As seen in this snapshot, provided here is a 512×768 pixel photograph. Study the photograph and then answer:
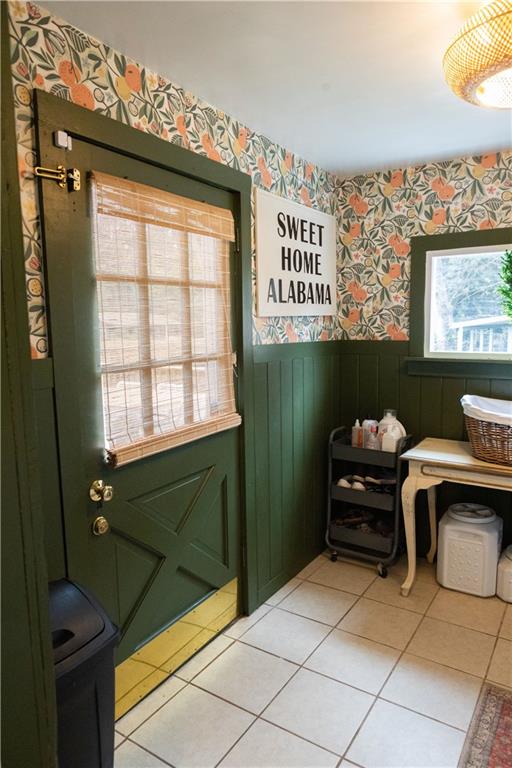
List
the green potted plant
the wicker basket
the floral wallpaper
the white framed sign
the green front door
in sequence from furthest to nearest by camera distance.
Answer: the floral wallpaper < the green potted plant < the white framed sign < the wicker basket < the green front door

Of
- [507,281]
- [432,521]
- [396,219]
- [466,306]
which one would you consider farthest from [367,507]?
[396,219]

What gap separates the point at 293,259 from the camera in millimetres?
2893

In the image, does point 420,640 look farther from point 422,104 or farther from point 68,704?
point 422,104

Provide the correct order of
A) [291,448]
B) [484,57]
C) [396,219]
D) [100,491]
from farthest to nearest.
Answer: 1. [396,219]
2. [291,448]
3. [100,491]
4. [484,57]

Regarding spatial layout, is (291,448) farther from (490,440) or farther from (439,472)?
(490,440)

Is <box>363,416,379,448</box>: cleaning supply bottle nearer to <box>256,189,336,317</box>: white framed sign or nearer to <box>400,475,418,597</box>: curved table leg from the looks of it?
<box>400,475,418,597</box>: curved table leg

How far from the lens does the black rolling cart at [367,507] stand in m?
3.01

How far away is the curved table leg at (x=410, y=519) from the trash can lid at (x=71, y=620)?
6.04 ft

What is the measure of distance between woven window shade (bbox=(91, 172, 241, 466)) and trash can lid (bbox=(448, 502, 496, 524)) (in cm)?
144

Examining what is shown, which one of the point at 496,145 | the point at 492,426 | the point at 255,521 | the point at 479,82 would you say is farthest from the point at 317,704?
the point at 496,145

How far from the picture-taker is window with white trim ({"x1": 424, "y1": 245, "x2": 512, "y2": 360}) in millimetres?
3008

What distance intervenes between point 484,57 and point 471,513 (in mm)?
2296

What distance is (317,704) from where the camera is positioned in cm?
206

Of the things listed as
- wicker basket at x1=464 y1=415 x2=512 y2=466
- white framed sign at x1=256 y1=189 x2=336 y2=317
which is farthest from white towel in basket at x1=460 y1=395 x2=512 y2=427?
white framed sign at x1=256 y1=189 x2=336 y2=317
